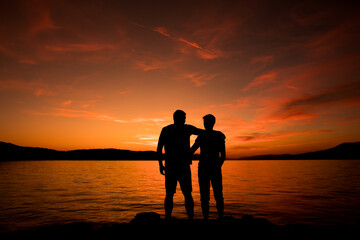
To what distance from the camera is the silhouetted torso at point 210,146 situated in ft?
21.4

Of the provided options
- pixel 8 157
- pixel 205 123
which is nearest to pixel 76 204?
pixel 205 123

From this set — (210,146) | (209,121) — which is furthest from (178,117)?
(210,146)

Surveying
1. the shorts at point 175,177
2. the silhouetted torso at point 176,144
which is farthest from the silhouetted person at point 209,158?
the shorts at point 175,177

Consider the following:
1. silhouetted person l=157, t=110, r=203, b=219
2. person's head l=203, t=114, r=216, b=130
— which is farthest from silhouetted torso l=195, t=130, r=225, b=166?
silhouetted person l=157, t=110, r=203, b=219

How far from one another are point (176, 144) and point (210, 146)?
1062 mm

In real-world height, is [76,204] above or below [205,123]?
below

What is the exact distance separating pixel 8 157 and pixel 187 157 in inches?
9405

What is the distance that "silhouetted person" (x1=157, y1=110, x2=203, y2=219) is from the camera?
613 centimetres

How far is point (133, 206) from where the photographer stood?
15.1m

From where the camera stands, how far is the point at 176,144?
Result: 6.21 meters

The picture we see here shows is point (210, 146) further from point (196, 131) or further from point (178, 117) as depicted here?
point (178, 117)

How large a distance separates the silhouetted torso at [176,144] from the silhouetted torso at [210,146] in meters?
0.52

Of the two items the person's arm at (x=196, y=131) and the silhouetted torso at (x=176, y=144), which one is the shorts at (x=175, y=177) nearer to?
the silhouetted torso at (x=176, y=144)

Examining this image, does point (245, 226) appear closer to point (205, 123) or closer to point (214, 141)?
point (214, 141)
